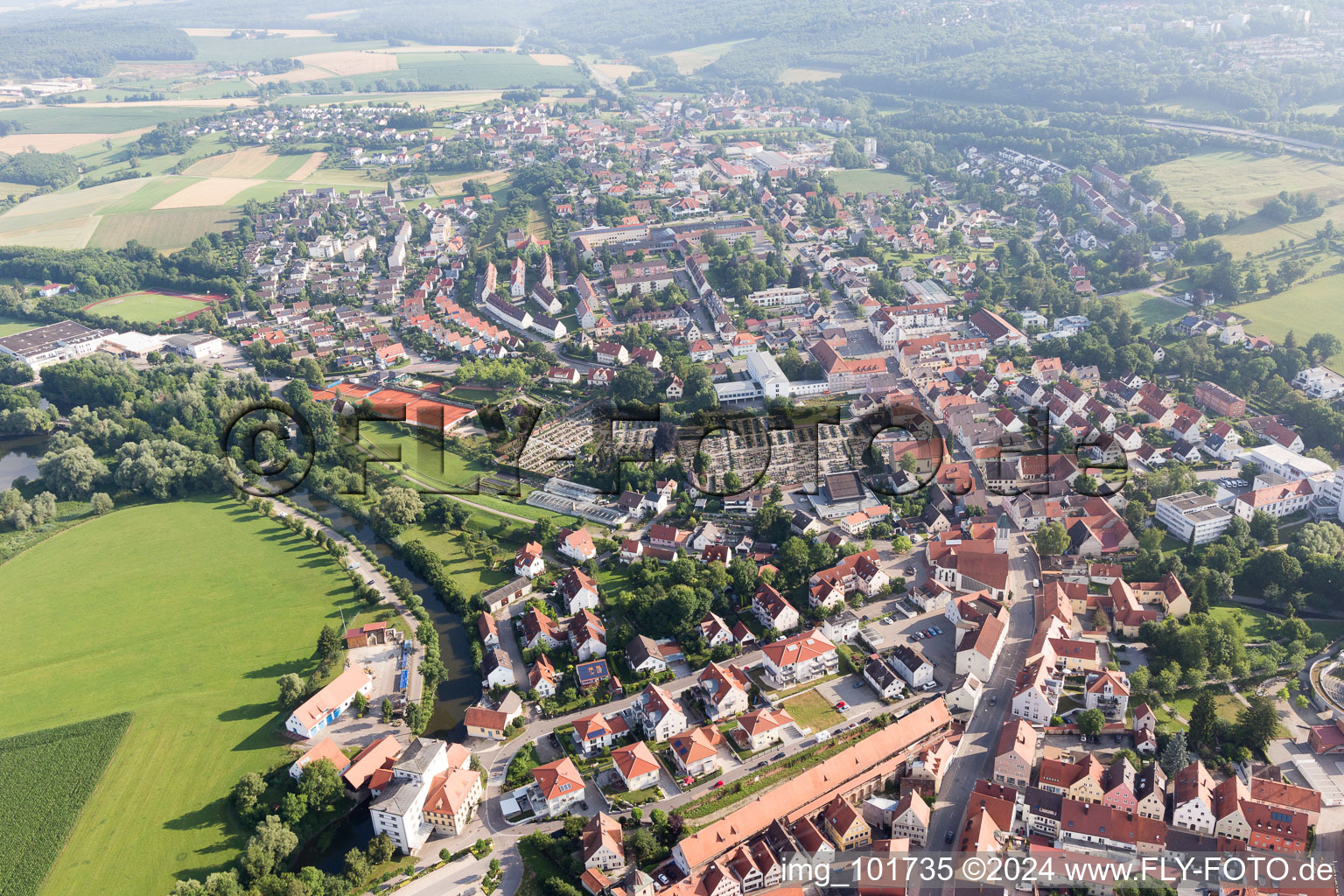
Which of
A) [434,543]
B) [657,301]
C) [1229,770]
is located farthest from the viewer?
[657,301]

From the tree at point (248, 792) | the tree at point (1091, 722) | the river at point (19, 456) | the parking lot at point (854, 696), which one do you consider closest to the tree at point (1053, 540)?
the tree at point (1091, 722)

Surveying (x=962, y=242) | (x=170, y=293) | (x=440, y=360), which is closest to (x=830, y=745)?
(x=440, y=360)

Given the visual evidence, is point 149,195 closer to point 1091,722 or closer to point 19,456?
point 19,456

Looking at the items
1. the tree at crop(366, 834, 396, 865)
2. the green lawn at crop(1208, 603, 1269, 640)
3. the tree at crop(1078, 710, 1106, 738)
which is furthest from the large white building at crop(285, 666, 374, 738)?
the green lawn at crop(1208, 603, 1269, 640)

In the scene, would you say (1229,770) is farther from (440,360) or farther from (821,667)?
(440,360)

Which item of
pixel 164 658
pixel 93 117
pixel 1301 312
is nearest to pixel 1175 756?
pixel 164 658

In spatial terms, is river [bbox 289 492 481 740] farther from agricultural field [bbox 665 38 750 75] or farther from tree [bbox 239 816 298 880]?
agricultural field [bbox 665 38 750 75]
